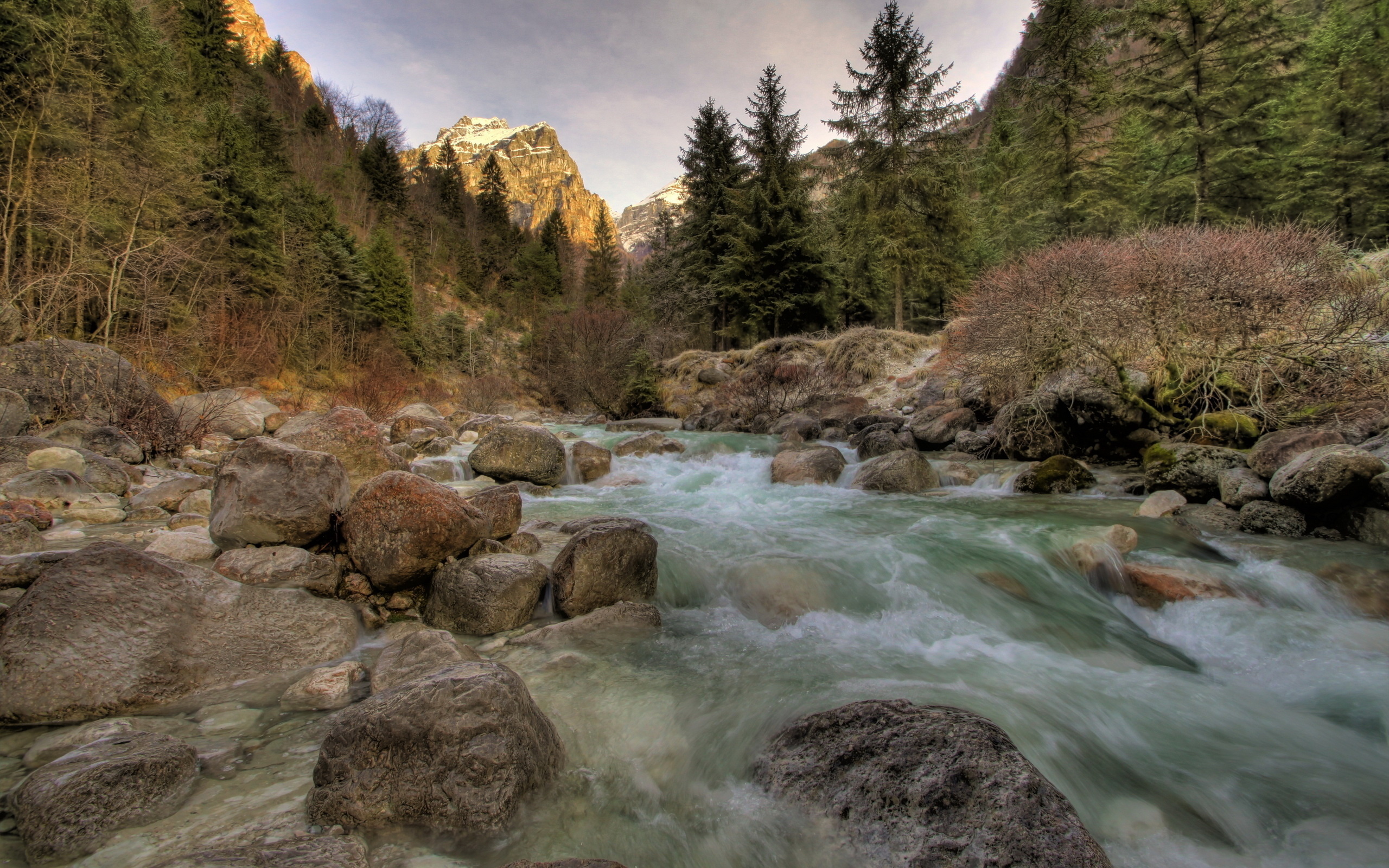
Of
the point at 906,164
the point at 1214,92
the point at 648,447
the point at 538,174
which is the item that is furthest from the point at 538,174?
the point at 648,447

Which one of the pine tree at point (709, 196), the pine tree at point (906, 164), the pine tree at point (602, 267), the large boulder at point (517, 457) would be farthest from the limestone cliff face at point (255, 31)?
the large boulder at point (517, 457)

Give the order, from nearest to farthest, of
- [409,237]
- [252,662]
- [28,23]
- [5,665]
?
[5,665], [252,662], [28,23], [409,237]

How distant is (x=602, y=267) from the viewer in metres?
44.5

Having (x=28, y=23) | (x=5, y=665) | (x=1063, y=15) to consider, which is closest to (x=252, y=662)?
(x=5, y=665)

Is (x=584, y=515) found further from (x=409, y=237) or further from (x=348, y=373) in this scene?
(x=409, y=237)

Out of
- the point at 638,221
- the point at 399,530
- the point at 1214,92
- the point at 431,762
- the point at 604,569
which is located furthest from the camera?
the point at 638,221

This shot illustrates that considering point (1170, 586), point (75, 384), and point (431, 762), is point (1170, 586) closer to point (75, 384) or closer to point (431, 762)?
point (431, 762)

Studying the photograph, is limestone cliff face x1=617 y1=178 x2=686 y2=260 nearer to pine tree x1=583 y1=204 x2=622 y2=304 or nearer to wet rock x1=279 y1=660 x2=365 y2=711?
pine tree x1=583 y1=204 x2=622 y2=304

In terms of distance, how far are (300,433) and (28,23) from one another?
11.8m

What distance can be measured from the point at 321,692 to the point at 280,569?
1416 mm

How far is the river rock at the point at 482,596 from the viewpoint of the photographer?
3.78m

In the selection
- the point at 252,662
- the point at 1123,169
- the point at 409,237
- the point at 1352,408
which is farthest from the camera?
the point at 409,237

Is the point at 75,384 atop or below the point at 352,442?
atop

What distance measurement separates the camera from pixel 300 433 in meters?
5.98
